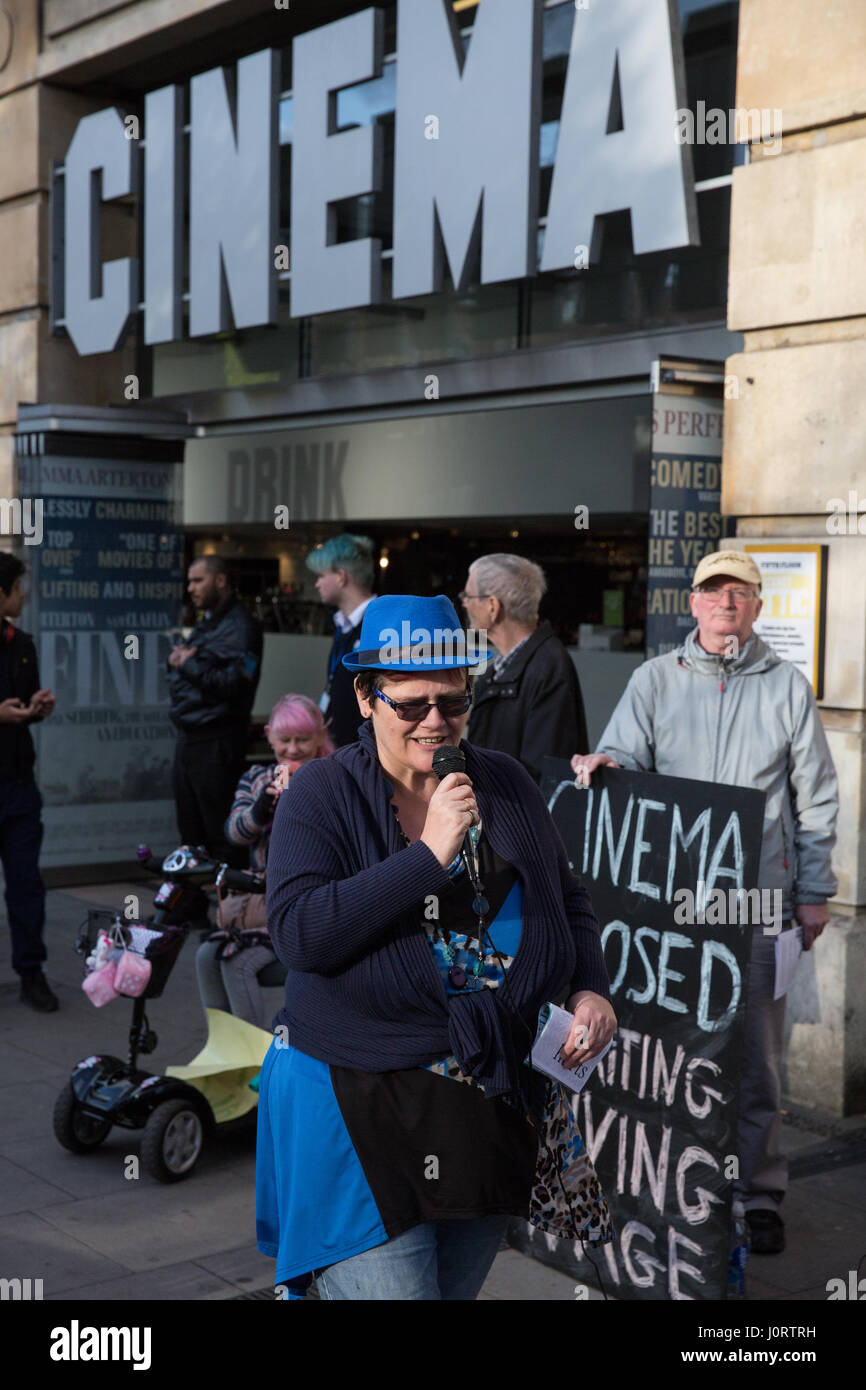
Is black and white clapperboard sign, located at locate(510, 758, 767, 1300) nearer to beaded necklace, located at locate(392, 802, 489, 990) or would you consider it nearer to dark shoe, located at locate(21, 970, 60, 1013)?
beaded necklace, located at locate(392, 802, 489, 990)

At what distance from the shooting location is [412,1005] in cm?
245

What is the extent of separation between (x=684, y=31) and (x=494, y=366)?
189 cm

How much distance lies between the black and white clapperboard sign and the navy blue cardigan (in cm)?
120

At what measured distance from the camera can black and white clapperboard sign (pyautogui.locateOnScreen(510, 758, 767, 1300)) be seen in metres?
3.70

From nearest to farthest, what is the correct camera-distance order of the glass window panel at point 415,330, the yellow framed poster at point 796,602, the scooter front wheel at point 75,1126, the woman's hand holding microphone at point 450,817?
the woman's hand holding microphone at point 450,817 < the scooter front wheel at point 75,1126 < the yellow framed poster at point 796,602 < the glass window panel at point 415,330

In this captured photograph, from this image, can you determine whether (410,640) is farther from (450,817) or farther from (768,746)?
(768,746)

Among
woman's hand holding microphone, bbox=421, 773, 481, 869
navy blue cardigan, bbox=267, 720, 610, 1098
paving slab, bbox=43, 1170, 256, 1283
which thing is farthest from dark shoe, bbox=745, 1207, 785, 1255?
woman's hand holding microphone, bbox=421, 773, 481, 869

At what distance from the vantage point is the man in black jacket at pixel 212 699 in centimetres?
821

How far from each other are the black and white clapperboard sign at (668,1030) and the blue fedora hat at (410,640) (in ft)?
4.78

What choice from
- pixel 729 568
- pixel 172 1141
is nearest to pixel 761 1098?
pixel 729 568

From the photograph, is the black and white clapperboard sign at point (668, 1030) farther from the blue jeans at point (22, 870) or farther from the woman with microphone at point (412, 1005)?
the blue jeans at point (22, 870)

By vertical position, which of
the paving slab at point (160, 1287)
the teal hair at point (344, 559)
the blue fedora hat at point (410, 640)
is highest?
the teal hair at point (344, 559)

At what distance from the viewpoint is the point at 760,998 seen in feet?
13.8

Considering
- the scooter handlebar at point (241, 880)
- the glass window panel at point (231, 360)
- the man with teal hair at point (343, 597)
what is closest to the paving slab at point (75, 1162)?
the scooter handlebar at point (241, 880)
